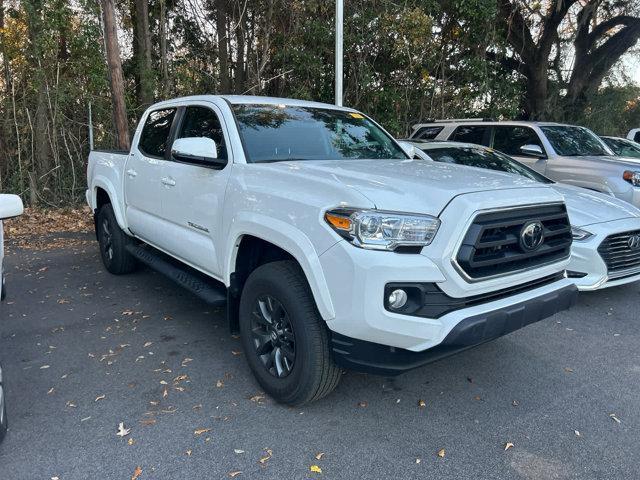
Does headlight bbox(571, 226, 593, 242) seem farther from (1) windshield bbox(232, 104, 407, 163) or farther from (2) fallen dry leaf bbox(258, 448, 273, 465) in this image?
(2) fallen dry leaf bbox(258, 448, 273, 465)

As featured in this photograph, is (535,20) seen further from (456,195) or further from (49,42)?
(456,195)

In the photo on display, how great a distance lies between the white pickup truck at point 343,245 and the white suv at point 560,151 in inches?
179

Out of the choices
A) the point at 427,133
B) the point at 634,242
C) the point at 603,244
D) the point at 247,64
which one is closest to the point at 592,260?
the point at 603,244

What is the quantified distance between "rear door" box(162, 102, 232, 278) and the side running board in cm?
15

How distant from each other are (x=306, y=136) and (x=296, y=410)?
2.03 meters

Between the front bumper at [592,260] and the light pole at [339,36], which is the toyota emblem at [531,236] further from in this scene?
the light pole at [339,36]

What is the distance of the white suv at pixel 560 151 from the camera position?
7.23 metres

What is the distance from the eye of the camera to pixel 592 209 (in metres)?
5.11

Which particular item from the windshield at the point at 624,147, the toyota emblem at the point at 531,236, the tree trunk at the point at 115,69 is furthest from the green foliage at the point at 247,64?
the toyota emblem at the point at 531,236

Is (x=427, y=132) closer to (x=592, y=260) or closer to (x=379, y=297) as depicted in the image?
(x=592, y=260)

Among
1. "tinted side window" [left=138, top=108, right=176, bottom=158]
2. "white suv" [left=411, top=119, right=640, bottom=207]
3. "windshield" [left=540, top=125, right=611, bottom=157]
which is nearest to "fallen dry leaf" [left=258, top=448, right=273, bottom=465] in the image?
"tinted side window" [left=138, top=108, right=176, bottom=158]

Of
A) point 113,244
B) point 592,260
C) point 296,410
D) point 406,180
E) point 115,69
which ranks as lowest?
point 296,410

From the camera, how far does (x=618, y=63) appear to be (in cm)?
1742

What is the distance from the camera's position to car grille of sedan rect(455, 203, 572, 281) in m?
2.66
